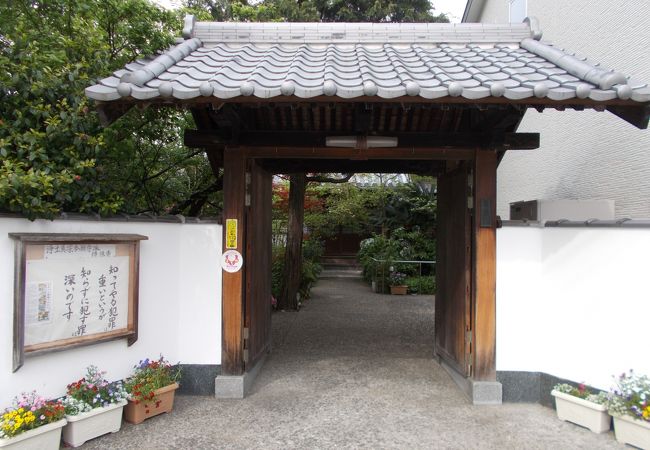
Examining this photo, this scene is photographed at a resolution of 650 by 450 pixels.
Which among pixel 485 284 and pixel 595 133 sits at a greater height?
pixel 595 133

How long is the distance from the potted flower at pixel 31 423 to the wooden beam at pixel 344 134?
2965mm

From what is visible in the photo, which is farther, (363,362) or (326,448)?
(363,362)

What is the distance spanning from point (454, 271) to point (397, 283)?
8515 mm

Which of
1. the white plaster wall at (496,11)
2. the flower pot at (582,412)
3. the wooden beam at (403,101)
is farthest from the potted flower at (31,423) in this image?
the white plaster wall at (496,11)

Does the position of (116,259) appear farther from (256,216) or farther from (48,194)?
(256,216)

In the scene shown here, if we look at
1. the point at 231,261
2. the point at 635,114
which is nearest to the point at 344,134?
the point at 231,261

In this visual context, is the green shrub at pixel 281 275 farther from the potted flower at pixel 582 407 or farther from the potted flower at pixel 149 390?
the potted flower at pixel 582 407

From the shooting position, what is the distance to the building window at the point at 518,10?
973cm

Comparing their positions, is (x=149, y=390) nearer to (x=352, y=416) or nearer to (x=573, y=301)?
(x=352, y=416)

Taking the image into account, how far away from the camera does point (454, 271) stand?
5754 mm

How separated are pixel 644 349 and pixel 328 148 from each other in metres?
3.95

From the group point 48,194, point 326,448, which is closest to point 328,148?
point 48,194

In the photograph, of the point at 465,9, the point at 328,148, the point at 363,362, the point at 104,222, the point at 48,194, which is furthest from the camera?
the point at 465,9

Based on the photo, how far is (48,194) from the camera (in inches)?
147
